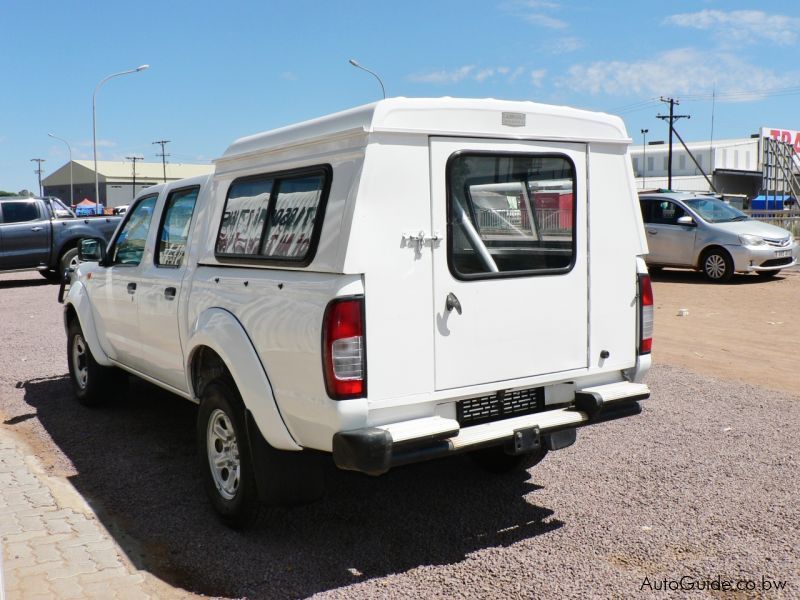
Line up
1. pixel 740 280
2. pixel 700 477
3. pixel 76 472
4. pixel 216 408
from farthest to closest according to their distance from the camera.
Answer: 1. pixel 740 280
2. pixel 76 472
3. pixel 700 477
4. pixel 216 408

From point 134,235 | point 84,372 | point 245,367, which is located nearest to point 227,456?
point 245,367

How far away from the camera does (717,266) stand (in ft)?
51.8

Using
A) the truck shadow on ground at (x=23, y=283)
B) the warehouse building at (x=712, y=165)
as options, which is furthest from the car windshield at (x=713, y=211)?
the warehouse building at (x=712, y=165)

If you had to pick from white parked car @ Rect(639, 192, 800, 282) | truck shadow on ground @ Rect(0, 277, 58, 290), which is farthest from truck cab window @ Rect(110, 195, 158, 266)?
truck shadow on ground @ Rect(0, 277, 58, 290)

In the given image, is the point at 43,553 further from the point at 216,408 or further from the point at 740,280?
the point at 740,280

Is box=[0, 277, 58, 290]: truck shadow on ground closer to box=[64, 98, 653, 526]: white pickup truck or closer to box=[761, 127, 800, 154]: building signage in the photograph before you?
box=[64, 98, 653, 526]: white pickup truck

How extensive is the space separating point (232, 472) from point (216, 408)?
0.37 m

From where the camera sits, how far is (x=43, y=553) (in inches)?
165

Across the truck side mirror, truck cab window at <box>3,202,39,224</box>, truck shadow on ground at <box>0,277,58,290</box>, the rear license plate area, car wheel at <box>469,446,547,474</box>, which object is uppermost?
truck cab window at <box>3,202,39,224</box>

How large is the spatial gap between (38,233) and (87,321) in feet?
42.8

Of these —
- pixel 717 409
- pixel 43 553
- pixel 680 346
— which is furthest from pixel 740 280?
pixel 43 553

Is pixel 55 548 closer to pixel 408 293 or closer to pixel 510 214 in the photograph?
pixel 408 293

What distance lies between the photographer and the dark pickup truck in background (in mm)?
18266

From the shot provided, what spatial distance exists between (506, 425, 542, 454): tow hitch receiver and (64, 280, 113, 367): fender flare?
398 cm
